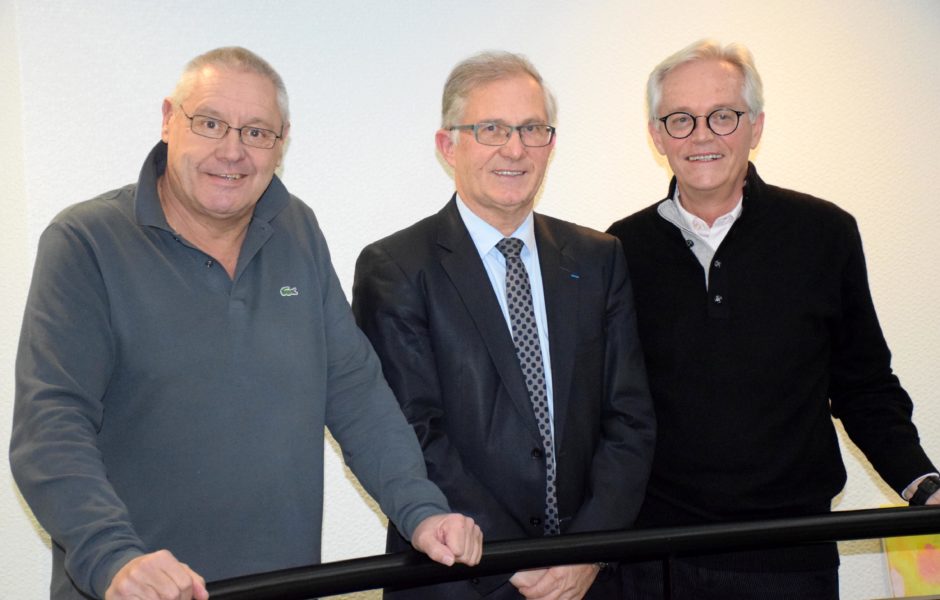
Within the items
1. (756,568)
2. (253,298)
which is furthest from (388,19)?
(756,568)

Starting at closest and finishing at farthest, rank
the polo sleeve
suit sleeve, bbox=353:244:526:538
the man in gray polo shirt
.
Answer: the polo sleeve < the man in gray polo shirt < suit sleeve, bbox=353:244:526:538

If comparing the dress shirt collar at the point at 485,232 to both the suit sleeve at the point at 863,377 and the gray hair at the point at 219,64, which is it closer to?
the gray hair at the point at 219,64

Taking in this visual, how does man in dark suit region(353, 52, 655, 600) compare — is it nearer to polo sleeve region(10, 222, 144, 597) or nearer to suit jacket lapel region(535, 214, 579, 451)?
suit jacket lapel region(535, 214, 579, 451)

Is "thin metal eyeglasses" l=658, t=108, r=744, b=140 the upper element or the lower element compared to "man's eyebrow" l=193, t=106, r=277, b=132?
upper

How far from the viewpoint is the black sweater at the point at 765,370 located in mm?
2500

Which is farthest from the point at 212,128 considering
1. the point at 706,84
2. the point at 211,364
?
the point at 706,84

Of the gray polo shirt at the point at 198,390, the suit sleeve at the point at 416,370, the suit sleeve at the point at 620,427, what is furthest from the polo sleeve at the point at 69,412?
the suit sleeve at the point at 620,427

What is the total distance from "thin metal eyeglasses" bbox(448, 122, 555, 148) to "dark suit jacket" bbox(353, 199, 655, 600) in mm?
195

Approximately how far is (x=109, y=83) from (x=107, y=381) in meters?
1.59

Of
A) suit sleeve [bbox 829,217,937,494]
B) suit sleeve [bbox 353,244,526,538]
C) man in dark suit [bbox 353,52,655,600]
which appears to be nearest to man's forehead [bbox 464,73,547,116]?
man in dark suit [bbox 353,52,655,600]

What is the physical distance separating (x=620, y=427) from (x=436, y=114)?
5.08 ft

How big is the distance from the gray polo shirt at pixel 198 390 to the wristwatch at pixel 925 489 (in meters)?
1.17

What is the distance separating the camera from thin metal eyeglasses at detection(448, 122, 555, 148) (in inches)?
94.5

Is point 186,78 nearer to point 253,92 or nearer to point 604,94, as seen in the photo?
point 253,92
